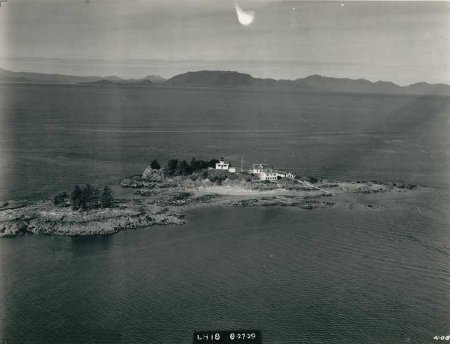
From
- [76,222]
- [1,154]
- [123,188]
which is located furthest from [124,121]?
[76,222]

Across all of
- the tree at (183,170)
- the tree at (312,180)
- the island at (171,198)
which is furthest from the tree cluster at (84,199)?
the tree at (312,180)

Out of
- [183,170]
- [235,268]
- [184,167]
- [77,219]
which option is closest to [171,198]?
[183,170]

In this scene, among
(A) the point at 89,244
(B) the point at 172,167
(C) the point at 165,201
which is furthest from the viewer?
(B) the point at 172,167

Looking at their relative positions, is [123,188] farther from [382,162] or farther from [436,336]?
[382,162]

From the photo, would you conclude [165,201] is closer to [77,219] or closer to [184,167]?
[184,167]

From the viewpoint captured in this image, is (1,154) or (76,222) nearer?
(76,222)

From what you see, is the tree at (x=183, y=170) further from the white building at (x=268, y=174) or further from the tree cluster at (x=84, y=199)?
the tree cluster at (x=84, y=199)
